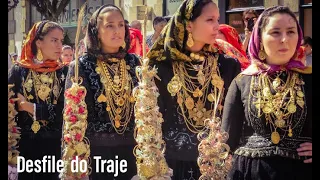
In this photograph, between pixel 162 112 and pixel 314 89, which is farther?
pixel 162 112

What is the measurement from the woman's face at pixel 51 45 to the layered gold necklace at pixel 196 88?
2.54 feet

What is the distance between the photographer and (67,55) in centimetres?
324

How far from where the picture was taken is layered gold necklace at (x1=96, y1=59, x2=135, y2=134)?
286 cm

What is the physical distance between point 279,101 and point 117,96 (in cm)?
81

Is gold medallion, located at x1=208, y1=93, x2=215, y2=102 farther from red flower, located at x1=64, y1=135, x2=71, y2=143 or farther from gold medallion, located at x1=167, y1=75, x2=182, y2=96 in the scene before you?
red flower, located at x1=64, y1=135, x2=71, y2=143

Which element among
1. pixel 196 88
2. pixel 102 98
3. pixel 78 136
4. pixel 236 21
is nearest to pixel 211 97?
pixel 196 88

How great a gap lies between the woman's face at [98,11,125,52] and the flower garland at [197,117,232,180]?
59cm

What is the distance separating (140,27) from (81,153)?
682 millimetres

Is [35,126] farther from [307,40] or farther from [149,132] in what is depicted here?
[307,40]

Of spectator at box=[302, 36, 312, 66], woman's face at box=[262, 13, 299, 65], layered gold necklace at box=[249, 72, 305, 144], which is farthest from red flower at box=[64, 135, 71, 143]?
spectator at box=[302, 36, 312, 66]

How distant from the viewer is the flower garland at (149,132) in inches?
104

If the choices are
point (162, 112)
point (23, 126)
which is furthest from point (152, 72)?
point (23, 126)

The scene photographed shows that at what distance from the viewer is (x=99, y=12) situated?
2902 millimetres

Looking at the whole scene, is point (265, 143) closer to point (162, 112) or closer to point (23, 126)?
point (162, 112)
